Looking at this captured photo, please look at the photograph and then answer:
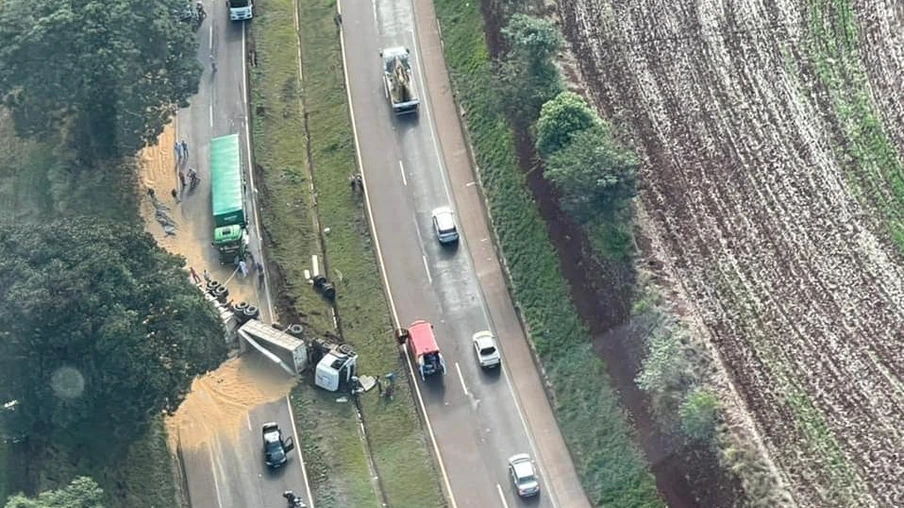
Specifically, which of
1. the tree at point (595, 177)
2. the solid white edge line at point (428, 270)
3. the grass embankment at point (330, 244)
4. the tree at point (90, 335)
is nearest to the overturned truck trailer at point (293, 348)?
the grass embankment at point (330, 244)

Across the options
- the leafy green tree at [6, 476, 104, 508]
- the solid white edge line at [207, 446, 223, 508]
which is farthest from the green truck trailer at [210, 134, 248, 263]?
the leafy green tree at [6, 476, 104, 508]

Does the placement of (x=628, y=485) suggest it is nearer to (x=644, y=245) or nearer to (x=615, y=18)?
(x=644, y=245)

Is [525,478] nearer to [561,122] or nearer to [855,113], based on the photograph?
[561,122]

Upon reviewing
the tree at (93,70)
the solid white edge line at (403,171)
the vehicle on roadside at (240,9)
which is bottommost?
the solid white edge line at (403,171)

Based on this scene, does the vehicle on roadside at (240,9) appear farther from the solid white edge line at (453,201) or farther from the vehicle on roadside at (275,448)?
the vehicle on roadside at (275,448)

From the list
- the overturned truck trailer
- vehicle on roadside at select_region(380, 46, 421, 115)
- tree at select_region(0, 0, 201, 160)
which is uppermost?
tree at select_region(0, 0, 201, 160)

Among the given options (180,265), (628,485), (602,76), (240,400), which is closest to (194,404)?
(240,400)

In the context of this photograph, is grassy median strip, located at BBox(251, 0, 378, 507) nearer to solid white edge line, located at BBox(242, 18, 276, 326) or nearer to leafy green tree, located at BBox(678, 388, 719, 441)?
solid white edge line, located at BBox(242, 18, 276, 326)
